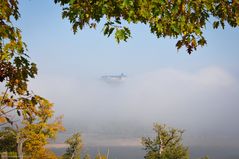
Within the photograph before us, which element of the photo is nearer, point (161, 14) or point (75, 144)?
point (161, 14)

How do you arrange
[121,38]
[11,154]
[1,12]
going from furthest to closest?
1. [11,154]
2. [1,12]
3. [121,38]

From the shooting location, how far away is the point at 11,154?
9398mm

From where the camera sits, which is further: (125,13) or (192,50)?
(192,50)

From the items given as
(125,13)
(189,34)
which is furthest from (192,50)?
(125,13)

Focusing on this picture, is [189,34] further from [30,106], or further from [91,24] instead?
[30,106]

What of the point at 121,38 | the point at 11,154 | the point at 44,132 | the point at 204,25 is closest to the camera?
the point at 121,38

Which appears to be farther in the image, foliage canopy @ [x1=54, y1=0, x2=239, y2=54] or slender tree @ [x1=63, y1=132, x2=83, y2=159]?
slender tree @ [x1=63, y1=132, x2=83, y2=159]

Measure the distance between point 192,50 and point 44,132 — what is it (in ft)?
170

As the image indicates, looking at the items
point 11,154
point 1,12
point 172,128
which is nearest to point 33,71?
point 1,12

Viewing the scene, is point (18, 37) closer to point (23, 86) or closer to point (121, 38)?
point (23, 86)

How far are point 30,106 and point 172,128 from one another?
67839 millimetres

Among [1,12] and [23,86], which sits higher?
[1,12]

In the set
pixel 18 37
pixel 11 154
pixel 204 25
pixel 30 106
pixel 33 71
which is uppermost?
pixel 204 25

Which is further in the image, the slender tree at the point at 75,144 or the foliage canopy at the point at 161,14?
the slender tree at the point at 75,144
